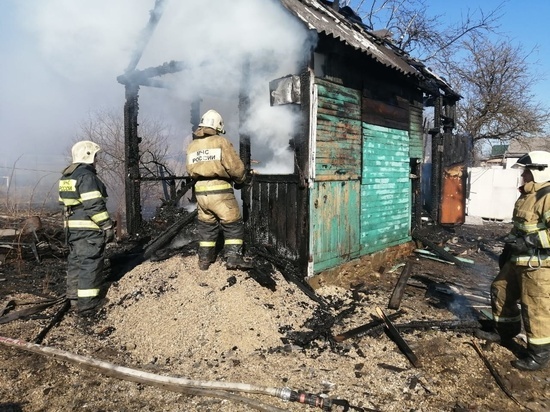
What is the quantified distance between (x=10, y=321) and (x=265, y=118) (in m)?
4.57

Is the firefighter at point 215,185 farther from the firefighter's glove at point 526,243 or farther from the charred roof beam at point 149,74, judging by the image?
the firefighter's glove at point 526,243

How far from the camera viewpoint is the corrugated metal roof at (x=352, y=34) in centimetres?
521

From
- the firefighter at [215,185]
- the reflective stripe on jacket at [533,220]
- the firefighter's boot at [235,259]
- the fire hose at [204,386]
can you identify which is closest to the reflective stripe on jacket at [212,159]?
the firefighter at [215,185]

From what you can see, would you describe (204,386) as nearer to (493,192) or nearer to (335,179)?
(335,179)

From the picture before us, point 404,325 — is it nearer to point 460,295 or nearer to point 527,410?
point 527,410

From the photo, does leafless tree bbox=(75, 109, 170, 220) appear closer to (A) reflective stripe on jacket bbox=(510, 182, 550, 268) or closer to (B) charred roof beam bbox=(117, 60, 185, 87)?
(B) charred roof beam bbox=(117, 60, 185, 87)

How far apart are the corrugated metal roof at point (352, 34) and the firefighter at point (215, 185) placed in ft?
6.57

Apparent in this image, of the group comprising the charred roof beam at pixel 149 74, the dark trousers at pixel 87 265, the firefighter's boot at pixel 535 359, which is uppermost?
the charred roof beam at pixel 149 74

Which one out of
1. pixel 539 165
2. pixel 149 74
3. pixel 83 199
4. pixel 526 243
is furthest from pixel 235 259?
pixel 149 74

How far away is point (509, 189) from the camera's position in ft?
53.7

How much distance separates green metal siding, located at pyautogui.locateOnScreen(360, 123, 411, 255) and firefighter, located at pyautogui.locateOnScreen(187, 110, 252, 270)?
2888mm

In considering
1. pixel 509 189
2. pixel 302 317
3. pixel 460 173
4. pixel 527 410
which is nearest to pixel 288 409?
pixel 302 317

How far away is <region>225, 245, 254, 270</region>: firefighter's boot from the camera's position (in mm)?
5031

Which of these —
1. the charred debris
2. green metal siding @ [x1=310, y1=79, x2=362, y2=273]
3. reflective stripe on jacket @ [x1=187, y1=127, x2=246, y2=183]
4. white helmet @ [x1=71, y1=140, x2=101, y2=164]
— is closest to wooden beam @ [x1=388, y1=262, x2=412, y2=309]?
the charred debris
